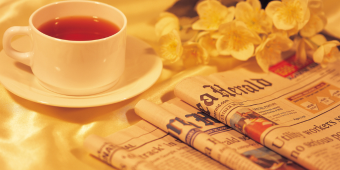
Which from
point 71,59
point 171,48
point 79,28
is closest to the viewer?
point 71,59

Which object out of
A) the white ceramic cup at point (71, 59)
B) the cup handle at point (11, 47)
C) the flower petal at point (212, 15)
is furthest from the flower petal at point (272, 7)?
the cup handle at point (11, 47)

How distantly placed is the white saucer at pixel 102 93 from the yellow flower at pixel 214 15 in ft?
0.57

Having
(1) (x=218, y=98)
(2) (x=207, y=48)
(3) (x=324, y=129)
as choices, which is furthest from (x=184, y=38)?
(3) (x=324, y=129)

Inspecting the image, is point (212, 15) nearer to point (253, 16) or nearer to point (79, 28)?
point (253, 16)

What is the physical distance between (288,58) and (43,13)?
2.28ft

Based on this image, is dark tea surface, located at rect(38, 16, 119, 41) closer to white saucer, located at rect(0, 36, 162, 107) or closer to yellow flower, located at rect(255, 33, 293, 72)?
white saucer, located at rect(0, 36, 162, 107)

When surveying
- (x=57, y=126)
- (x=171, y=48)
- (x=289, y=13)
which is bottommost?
(x=57, y=126)

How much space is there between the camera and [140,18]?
105 cm

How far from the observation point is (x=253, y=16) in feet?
2.77

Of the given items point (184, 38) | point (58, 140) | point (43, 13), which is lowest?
point (58, 140)

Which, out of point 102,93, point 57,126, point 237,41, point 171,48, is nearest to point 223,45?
point 237,41

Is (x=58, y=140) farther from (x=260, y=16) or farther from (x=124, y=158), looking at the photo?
(x=260, y=16)

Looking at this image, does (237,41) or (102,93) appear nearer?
(102,93)

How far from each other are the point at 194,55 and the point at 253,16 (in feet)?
0.62
